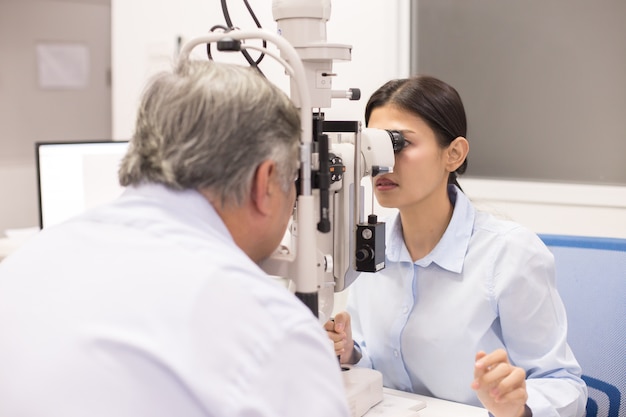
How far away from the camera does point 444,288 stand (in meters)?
1.52

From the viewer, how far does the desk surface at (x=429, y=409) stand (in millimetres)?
1333

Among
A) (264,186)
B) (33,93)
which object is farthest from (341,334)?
(33,93)

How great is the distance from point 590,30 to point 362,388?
5.39ft

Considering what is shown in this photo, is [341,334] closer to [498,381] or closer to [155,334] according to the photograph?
[498,381]

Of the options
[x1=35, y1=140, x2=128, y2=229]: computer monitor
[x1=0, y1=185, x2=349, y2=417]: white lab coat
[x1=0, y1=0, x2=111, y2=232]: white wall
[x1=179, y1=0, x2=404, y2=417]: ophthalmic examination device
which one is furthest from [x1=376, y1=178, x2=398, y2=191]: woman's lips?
[x1=0, y1=0, x2=111, y2=232]: white wall

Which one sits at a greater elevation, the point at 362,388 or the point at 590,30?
the point at 590,30

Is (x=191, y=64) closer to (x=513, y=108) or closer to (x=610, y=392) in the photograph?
(x=610, y=392)

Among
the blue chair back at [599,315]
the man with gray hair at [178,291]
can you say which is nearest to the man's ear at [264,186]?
the man with gray hair at [178,291]

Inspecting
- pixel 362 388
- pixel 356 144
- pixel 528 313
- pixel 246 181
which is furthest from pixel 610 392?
pixel 246 181

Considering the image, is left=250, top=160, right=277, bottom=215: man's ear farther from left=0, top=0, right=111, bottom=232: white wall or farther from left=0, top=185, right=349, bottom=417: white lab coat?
left=0, top=0, right=111, bottom=232: white wall

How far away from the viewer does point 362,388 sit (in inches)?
51.7

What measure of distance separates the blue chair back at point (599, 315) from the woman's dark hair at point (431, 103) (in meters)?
0.39

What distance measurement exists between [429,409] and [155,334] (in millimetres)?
801

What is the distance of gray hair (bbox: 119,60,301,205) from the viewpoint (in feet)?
2.88
